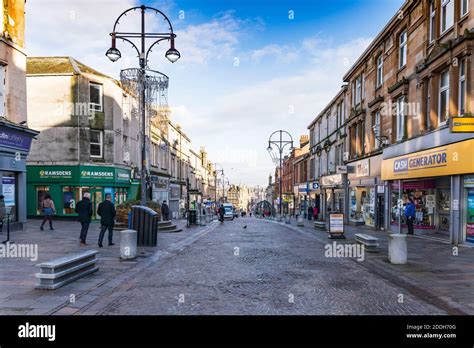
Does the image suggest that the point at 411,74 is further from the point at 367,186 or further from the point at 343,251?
the point at 343,251

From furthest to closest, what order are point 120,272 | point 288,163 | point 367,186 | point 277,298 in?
point 288,163 < point 367,186 < point 120,272 < point 277,298

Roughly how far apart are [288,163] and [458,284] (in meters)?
57.3

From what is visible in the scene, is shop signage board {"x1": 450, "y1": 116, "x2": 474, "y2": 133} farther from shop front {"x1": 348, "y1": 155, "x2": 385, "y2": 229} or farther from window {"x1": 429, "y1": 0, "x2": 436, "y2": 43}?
shop front {"x1": 348, "y1": 155, "x2": 385, "y2": 229}

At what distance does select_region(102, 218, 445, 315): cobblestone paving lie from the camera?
6.21 m

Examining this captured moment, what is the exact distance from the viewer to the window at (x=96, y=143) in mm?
27578

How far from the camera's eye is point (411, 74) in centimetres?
1839

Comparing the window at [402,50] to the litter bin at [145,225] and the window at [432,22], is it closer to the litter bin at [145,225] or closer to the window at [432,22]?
the window at [432,22]

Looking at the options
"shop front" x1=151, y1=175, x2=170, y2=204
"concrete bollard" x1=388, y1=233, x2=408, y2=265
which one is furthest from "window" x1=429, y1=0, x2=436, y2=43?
"shop front" x1=151, y1=175, x2=170, y2=204

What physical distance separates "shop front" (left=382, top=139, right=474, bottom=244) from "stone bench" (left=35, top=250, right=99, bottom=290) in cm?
1237

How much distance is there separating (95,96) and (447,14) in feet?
74.5

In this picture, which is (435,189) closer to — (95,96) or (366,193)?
(366,193)

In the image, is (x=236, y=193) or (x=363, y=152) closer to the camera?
(x=363, y=152)

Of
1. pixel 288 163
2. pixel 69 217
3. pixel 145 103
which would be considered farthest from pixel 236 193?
pixel 145 103

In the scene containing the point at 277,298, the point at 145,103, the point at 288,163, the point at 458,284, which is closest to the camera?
the point at 277,298
